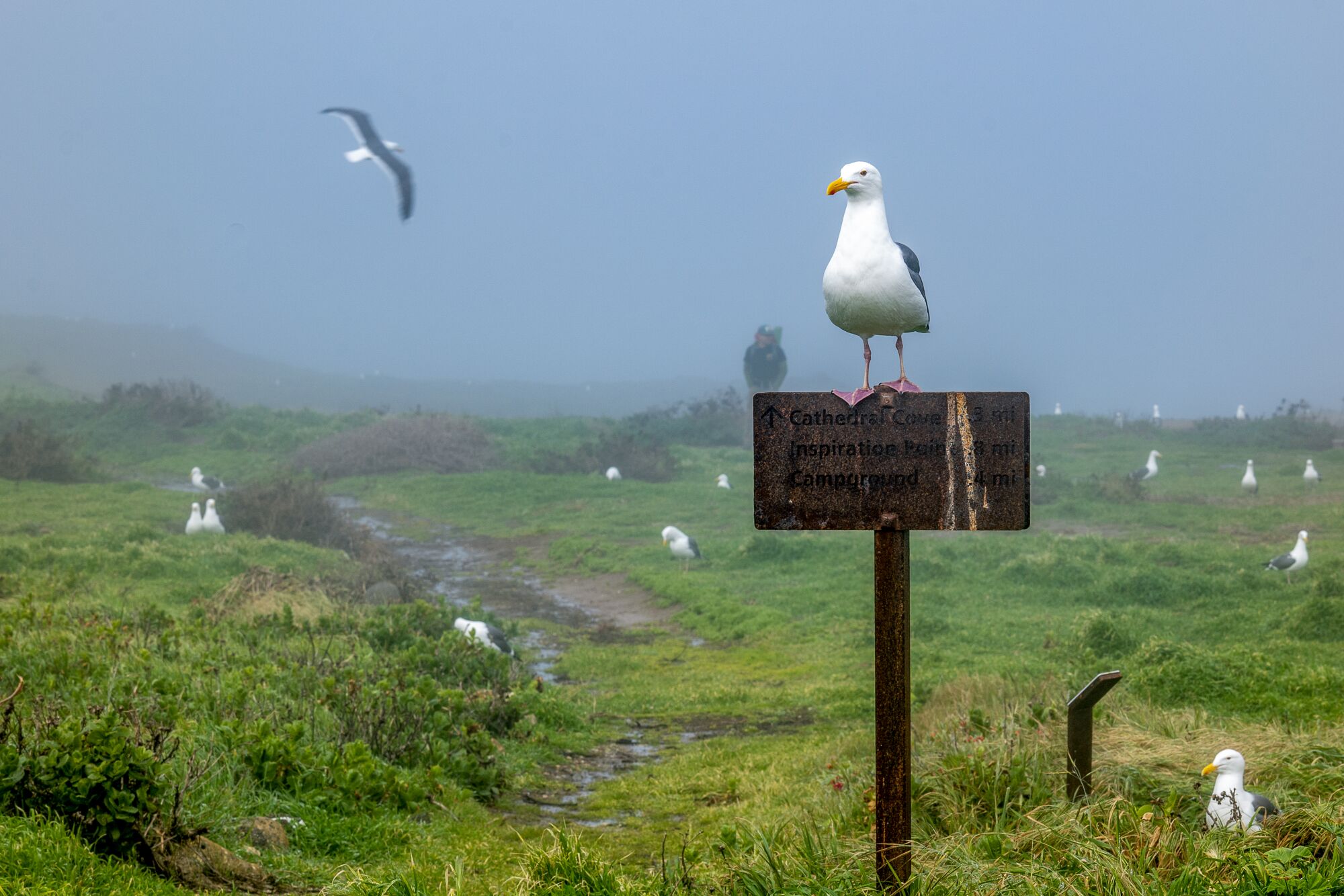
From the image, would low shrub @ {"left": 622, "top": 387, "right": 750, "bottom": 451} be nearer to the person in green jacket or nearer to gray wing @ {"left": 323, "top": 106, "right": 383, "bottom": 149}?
the person in green jacket

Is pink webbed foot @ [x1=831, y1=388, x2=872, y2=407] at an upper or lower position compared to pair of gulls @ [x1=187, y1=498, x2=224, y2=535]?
upper

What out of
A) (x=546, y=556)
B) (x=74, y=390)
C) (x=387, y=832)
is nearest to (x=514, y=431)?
(x=546, y=556)

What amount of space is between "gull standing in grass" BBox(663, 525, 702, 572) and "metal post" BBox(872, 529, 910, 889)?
44.4 feet

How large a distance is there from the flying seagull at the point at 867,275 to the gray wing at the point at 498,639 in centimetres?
789

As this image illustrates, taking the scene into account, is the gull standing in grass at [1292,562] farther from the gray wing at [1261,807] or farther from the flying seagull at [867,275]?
the flying seagull at [867,275]

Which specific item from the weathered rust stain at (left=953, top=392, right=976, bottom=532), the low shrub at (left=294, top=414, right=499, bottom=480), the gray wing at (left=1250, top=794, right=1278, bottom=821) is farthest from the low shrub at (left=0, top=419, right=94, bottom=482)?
the gray wing at (left=1250, top=794, right=1278, bottom=821)

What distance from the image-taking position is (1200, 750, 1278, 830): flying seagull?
477cm

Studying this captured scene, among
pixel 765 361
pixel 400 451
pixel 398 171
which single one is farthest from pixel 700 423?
pixel 398 171

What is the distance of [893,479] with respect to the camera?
431 cm

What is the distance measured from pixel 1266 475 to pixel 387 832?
25222 millimetres

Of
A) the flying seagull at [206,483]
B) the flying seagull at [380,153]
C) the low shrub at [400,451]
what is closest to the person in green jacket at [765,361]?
the low shrub at [400,451]

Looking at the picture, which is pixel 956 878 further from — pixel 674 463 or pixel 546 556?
pixel 674 463

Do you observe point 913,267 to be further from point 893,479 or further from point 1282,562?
point 1282,562

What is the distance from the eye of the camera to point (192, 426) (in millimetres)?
37062
